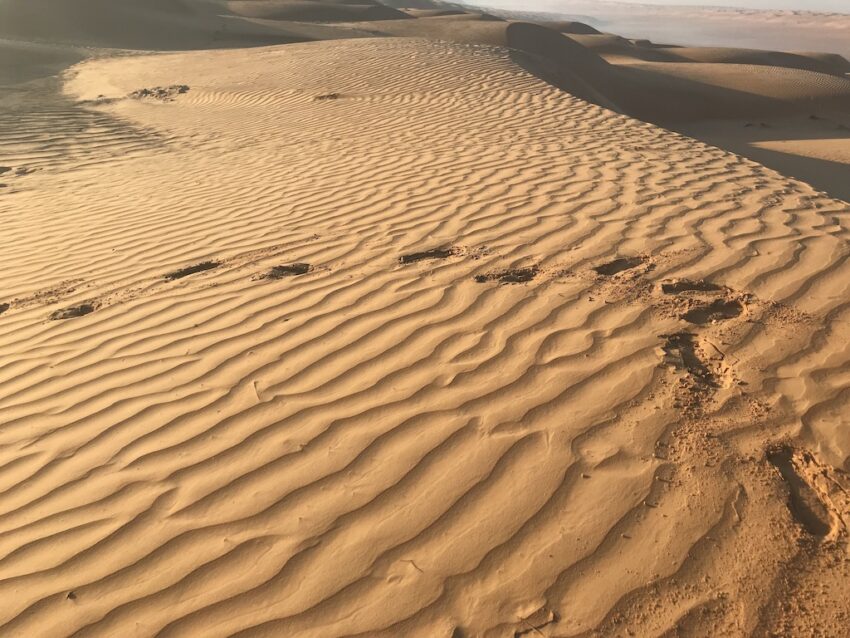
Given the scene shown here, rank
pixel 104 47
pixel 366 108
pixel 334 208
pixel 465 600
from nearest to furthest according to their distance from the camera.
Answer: pixel 465 600, pixel 334 208, pixel 366 108, pixel 104 47

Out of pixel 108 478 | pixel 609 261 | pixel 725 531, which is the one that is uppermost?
pixel 609 261

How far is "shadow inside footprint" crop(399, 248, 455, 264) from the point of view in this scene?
13.6 ft

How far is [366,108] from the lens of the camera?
10.4 m

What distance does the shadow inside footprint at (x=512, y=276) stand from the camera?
3.70 m

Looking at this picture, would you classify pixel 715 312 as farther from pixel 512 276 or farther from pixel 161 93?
pixel 161 93

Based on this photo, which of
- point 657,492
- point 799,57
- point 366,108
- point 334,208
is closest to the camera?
point 657,492

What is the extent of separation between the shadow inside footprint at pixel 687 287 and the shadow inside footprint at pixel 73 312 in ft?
12.0

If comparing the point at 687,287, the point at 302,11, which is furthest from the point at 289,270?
the point at 302,11

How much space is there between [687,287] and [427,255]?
1690mm

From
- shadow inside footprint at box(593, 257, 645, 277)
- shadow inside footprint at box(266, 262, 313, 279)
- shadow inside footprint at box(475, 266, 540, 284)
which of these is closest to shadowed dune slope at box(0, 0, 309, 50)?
shadow inside footprint at box(266, 262, 313, 279)

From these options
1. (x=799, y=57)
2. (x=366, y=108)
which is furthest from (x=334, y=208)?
(x=799, y=57)

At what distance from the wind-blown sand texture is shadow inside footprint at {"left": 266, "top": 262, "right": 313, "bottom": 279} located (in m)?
0.03

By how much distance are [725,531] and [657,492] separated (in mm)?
246

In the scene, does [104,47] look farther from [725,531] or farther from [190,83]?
[725,531]
